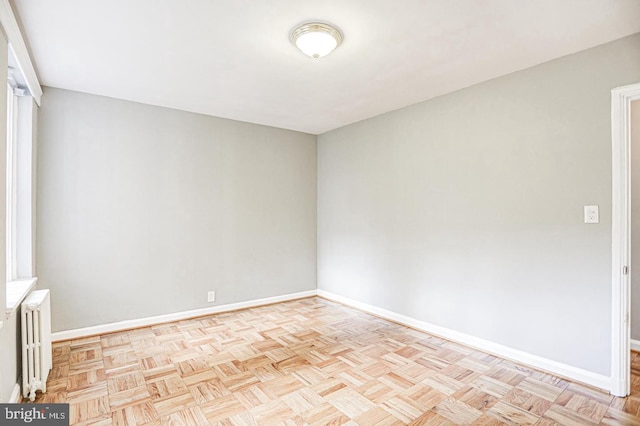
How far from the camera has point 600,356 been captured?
237cm

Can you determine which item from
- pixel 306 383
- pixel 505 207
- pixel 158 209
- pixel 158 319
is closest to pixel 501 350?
pixel 505 207

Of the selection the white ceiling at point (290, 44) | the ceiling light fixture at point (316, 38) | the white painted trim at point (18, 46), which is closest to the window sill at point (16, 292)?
the white painted trim at point (18, 46)

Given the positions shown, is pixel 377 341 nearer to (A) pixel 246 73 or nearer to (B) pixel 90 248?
(A) pixel 246 73

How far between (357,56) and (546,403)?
2.78 m

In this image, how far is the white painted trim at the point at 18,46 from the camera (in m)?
1.81

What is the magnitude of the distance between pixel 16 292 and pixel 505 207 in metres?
3.79

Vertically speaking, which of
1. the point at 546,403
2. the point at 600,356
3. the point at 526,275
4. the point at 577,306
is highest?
the point at 526,275

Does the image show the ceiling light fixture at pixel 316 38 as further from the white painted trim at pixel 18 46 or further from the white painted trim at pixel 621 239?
the white painted trim at pixel 621 239

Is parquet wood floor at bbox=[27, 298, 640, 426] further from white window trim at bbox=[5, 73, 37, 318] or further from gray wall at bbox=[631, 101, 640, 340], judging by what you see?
white window trim at bbox=[5, 73, 37, 318]

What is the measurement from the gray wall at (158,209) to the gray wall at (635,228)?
365 centimetres

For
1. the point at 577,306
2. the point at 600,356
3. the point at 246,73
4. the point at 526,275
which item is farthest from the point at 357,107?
the point at 600,356

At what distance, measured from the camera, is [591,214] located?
7.88 feet

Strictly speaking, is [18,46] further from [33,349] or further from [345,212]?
[345,212]

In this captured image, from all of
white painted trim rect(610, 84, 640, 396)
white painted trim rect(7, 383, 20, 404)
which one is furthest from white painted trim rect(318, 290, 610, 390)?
white painted trim rect(7, 383, 20, 404)
